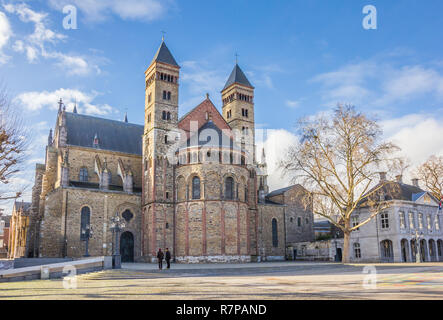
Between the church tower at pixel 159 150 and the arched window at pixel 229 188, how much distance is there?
5669 millimetres

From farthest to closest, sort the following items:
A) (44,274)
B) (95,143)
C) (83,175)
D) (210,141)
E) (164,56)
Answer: (95,143)
(164,56)
(83,175)
(210,141)
(44,274)

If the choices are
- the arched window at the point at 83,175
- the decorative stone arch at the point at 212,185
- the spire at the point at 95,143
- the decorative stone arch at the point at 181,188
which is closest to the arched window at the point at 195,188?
the decorative stone arch at the point at 181,188

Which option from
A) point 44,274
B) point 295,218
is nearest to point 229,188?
point 295,218

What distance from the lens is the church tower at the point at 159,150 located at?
130 ft

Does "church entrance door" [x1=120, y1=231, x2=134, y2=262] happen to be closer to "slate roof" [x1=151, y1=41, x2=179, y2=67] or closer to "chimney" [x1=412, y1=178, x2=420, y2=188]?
"slate roof" [x1=151, y1=41, x2=179, y2=67]

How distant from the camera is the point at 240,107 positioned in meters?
50.4

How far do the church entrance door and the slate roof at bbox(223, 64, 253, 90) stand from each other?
76.2ft

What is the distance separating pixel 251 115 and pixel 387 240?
21.8 meters

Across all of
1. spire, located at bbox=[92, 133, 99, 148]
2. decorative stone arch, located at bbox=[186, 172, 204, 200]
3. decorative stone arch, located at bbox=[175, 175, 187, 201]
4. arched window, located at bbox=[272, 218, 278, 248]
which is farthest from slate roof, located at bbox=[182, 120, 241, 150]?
arched window, located at bbox=[272, 218, 278, 248]

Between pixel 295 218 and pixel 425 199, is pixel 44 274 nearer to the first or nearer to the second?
pixel 295 218

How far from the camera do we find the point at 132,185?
44156 millimetres

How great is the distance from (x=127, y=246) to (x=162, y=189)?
288 inches
